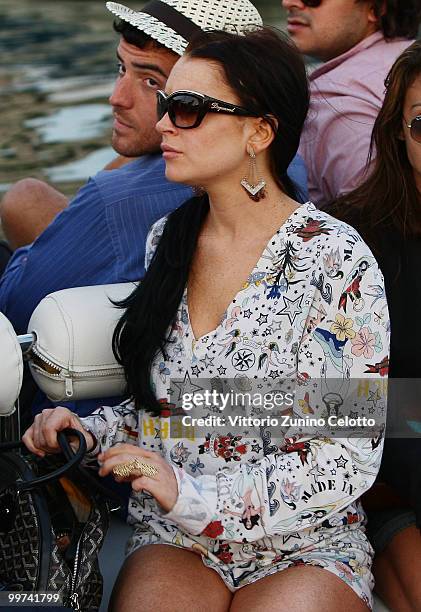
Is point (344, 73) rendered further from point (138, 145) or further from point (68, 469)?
point (68, 469)

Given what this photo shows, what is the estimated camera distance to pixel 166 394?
7.34 ft

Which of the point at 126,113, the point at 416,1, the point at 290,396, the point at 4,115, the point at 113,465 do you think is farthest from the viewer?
the point at 4,115

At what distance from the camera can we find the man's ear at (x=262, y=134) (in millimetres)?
2219

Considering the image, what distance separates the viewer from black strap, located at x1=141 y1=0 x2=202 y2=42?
9.55 ft

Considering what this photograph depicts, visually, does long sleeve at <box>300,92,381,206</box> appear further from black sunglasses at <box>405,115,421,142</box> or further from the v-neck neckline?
the v-neck neckline

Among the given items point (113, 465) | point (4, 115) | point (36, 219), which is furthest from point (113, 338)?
point (4, 115)

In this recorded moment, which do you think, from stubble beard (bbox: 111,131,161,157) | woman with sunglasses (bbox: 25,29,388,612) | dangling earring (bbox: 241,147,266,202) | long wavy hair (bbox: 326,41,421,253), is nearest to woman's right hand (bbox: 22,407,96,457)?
woman with sunglasses (bbox: 25,29,388,612)

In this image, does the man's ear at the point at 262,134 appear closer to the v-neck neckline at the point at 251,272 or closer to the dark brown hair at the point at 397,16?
the v-neck neckline at the point at 251,272

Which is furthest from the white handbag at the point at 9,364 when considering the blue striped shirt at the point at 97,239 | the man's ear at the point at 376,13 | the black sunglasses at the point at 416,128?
the man's ear at the point at 376,13

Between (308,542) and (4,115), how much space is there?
271 inches

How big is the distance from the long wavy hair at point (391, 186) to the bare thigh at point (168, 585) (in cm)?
78

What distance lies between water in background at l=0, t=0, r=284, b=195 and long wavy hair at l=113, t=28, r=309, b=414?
416 cm

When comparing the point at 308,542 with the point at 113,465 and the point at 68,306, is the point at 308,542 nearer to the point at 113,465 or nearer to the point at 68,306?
the point at 113,465

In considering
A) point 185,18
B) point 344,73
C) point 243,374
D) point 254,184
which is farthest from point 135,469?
point 344,73
